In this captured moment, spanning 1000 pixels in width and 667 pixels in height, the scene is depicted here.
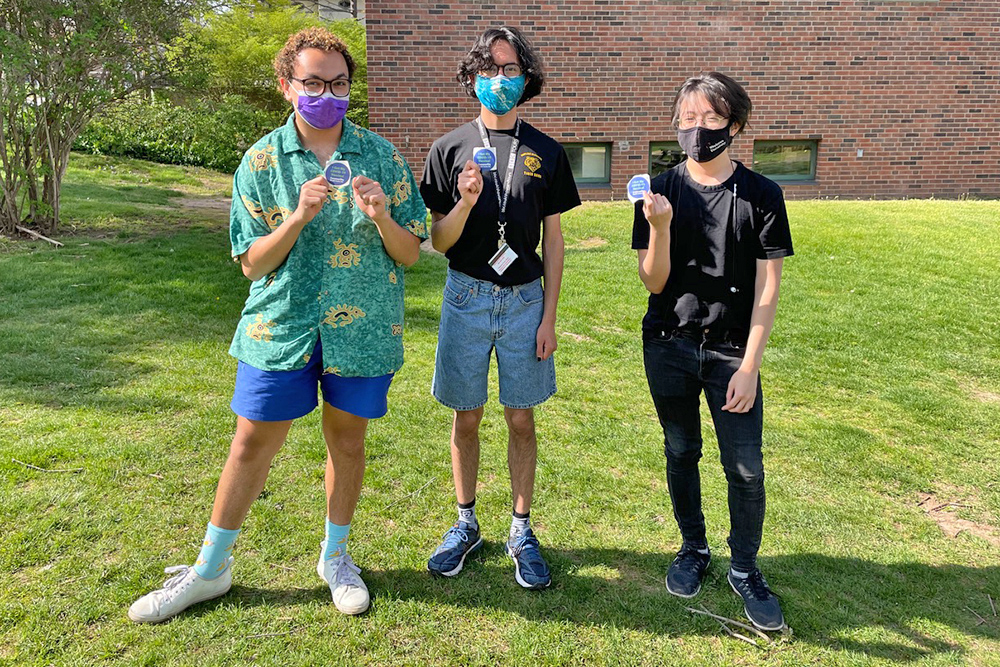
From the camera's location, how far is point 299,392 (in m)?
2.58

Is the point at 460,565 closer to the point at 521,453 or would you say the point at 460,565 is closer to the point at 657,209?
the point at 521,453

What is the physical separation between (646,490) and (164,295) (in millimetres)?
5073

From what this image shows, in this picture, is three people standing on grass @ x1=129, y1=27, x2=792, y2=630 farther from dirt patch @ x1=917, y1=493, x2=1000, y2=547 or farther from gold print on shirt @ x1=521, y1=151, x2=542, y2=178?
dirt patch @ x1=917, y1=493, x2=1000, y2=547

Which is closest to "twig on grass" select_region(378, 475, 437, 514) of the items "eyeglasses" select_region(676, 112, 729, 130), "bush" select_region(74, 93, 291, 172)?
"eyeglasses" select_region(676, 112, 729, 130)

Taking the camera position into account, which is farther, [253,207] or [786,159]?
[786,159]

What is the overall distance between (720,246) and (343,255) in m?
1.33

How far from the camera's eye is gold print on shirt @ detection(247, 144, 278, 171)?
2449 millimetres

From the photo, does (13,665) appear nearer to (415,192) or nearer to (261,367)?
(261,367)

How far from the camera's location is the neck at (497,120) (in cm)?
284

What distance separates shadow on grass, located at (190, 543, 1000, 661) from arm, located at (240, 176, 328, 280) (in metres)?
1.32

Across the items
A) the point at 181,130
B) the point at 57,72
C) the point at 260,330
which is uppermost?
the point at 57,72

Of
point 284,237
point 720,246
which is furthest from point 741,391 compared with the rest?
point 284,237

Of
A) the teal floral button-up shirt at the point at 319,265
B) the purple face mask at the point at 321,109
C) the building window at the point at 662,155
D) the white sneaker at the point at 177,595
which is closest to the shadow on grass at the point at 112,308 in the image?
the white sneaker at the point at 177,595

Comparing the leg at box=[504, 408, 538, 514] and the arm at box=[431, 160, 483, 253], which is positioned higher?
Result: the arm at box=[431, 160, 483, 253]
